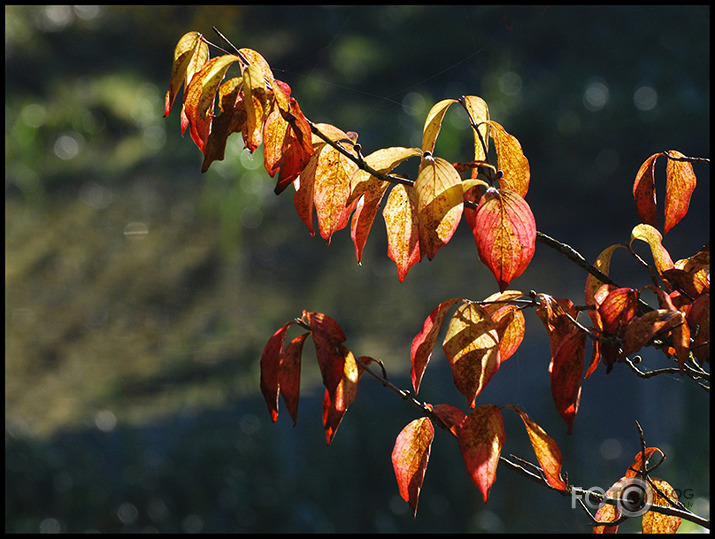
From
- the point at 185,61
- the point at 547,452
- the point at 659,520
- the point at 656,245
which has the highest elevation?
the point at 185,61

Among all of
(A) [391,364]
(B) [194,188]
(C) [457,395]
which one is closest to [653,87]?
(A) [391,364]

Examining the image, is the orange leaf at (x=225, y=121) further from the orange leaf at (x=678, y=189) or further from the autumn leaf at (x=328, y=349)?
the orange leaf at (x=678, y=189)

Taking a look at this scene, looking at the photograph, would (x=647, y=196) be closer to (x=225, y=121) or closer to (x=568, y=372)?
(x=568, y=372)

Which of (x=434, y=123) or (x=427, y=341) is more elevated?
(x=434, y=123)

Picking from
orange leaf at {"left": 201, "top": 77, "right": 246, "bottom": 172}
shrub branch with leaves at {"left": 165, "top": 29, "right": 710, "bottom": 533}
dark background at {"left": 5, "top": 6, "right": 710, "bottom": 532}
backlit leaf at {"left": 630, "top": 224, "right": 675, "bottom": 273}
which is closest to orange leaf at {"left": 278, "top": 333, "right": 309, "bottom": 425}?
shrub branch with leaves at {"left": 165, "top": 29, "right": 710, "bottom": 533}

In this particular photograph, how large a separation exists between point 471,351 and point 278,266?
2.42 meters

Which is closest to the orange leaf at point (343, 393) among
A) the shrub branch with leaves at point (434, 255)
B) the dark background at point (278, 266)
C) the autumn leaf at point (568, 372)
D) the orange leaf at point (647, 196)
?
the shrub branch with leaves at point (434, 255)

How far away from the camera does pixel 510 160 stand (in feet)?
1.37

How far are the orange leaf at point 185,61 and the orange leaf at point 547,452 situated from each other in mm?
261

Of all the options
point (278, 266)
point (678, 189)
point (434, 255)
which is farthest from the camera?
point (278, 266)

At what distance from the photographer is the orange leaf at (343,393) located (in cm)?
34

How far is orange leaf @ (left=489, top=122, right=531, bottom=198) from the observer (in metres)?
0.42

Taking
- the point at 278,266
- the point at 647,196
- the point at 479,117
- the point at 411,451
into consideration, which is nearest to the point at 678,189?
the point at 647,196

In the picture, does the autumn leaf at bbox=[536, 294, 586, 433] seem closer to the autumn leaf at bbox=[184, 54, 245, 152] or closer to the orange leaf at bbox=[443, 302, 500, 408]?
the orange leaf at bbox=[443, 302, 500, 408]
